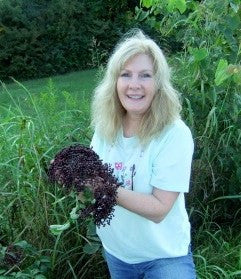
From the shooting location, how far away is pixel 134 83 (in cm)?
265

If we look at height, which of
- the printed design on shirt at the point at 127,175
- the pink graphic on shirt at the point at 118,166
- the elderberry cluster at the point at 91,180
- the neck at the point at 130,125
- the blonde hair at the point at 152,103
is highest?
the blonde hair at the point at 152,103

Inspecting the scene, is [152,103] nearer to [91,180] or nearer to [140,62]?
[140,62]

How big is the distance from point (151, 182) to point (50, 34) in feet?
44.1

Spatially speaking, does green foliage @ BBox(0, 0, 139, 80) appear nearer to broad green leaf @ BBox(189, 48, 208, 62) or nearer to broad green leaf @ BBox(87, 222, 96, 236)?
broad green leaf @ BBox(189, 48, 208, 62)

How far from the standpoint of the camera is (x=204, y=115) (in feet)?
14.6

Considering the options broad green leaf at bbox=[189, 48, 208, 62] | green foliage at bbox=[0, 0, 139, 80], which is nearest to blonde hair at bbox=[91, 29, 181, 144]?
broad green leaf at bbox=[189, 48, 208, 62]

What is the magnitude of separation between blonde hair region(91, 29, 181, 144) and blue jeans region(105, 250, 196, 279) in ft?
1.80

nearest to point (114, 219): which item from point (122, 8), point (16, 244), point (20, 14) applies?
point (16, 244)

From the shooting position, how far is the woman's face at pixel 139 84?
2652 millimetres

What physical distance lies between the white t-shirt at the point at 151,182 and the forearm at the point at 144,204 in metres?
0.08

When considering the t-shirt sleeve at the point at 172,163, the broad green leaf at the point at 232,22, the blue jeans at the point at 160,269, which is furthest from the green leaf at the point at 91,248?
the broad green leaf at the point at 232,22

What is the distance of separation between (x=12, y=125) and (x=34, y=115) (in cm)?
32

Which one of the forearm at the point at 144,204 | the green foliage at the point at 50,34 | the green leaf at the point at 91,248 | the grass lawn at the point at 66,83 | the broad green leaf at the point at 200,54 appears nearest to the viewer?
the forearm at the point at 144,204

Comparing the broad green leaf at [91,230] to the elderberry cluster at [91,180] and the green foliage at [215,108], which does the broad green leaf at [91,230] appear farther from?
the elderberry cluster at [91,180]
